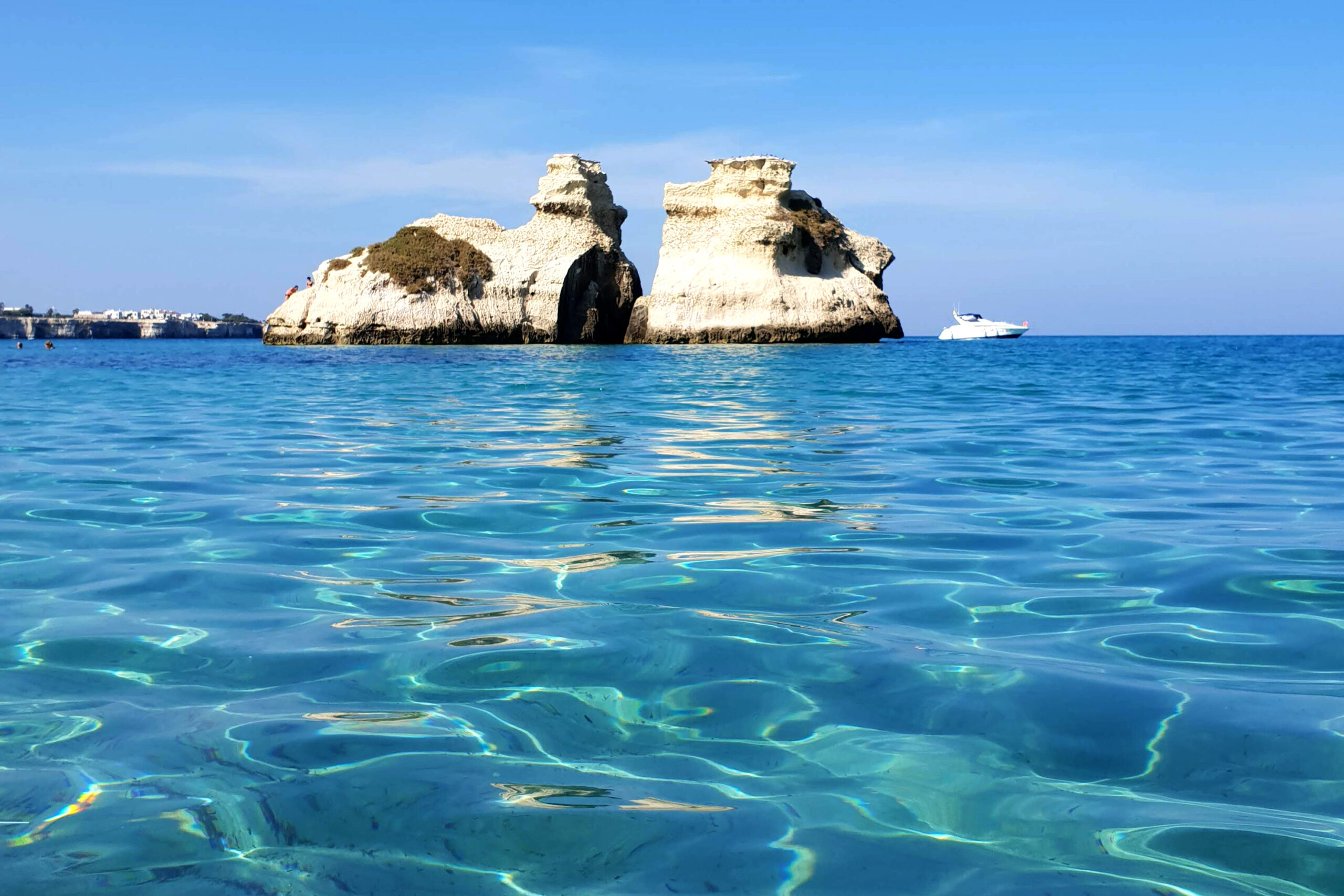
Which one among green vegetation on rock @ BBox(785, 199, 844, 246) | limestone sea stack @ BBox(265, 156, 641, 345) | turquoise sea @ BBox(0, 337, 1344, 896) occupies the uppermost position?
green vegetation on rock @ BBox(785, 199, 844, 246)

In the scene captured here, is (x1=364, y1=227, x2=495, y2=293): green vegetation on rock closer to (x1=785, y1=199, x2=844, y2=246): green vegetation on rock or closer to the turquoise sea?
(x1=785, y1=199, x2=844, y2=246): green vegetation on rock

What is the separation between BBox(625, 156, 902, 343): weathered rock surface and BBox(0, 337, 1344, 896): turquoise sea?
35.0 meters

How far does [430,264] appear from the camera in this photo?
4388 cm

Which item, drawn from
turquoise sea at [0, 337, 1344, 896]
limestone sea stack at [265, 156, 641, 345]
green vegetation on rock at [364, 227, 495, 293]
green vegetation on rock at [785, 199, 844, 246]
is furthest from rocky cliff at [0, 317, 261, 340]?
turquoise sea at [0, 337, 1344, 896]

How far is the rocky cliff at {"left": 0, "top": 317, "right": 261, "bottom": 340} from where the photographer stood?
110 meters

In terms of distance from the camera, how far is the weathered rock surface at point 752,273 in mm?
41938

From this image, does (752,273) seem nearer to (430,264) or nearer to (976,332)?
(430,264)

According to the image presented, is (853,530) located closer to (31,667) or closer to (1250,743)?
(1250,743)

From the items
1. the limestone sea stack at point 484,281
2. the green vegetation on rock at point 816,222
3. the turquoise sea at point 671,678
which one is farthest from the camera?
the green vegetation on rock at point 816,222

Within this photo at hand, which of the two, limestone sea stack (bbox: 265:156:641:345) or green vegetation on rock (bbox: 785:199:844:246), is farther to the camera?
green vegetation on rock (bbox: 785:199:844:246)

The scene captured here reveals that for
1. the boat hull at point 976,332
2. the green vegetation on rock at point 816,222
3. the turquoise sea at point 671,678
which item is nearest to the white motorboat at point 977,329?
the boat hull at point 976,332

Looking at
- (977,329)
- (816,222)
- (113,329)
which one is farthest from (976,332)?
(113,329)

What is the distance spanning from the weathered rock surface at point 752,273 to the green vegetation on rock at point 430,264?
22.9 feet

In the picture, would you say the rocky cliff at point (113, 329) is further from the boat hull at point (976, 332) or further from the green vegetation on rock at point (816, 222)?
the green vegetation on rock at point (816, 222)
